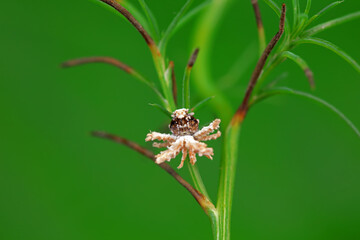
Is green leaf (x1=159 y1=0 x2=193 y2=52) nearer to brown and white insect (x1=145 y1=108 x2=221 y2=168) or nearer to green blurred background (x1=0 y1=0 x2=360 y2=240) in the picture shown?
brown and white insect (x1=145 y1=108 x2=221 y2=168)

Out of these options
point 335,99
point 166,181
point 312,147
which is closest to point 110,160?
point 166,181

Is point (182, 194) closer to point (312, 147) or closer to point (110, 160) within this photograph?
point (110, 160)

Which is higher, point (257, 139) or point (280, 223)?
point (257, 139)

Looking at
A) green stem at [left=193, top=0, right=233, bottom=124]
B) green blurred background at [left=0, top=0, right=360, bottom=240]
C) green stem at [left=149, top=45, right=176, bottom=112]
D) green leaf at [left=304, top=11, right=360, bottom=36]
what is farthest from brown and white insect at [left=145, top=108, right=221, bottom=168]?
green blurred background at [left=0, top=0, right=360, bottom=240]

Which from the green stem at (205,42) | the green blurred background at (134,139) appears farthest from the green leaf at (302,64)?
the green blurred background at (134,139)

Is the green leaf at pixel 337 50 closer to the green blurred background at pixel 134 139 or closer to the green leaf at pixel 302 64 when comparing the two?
the green leaf at pixel 302 64

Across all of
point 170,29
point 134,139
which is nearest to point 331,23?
point 170,29
